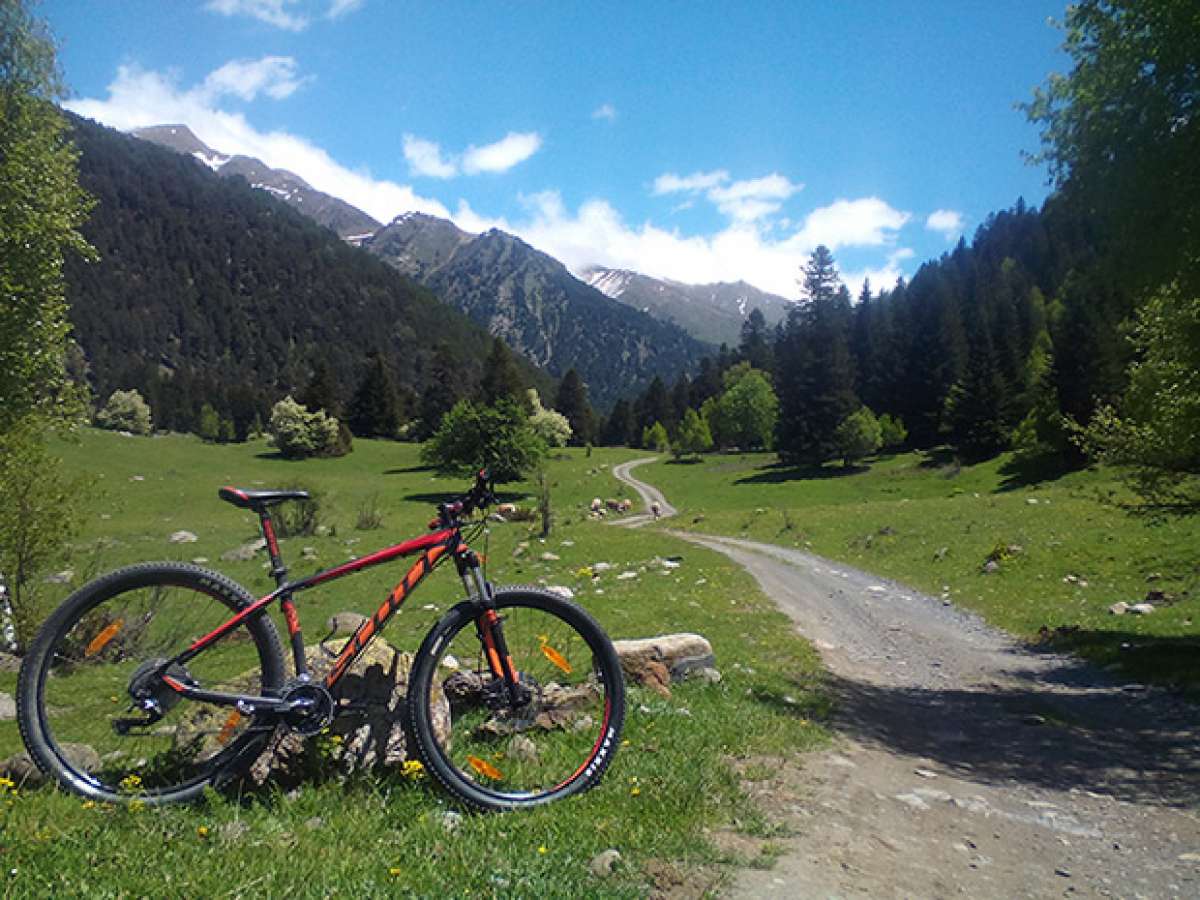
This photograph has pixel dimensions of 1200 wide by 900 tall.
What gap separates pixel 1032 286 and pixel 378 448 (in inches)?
4445

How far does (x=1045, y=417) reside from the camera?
5338cm

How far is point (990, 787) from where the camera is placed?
6.67 metres

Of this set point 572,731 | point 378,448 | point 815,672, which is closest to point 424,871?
point 572,731

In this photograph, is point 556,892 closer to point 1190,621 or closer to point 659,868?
point 659,868

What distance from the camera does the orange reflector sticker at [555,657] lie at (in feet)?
18.0

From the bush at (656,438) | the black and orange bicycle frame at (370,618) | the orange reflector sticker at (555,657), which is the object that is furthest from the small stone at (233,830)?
the bush at (656,438)

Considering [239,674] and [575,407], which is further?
[575,407]

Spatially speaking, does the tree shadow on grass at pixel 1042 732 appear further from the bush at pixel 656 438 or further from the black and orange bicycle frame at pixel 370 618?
the bush at pixel 656 438

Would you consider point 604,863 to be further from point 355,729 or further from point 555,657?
point 355,729

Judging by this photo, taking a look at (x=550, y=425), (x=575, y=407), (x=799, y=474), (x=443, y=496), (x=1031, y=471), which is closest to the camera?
(x=1031, y=471)

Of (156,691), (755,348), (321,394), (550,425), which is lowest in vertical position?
(156,691)

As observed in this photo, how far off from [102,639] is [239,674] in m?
1.06

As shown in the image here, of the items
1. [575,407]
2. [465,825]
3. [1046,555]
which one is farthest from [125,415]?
[465,825]

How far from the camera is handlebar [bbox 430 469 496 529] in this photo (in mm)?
4969
